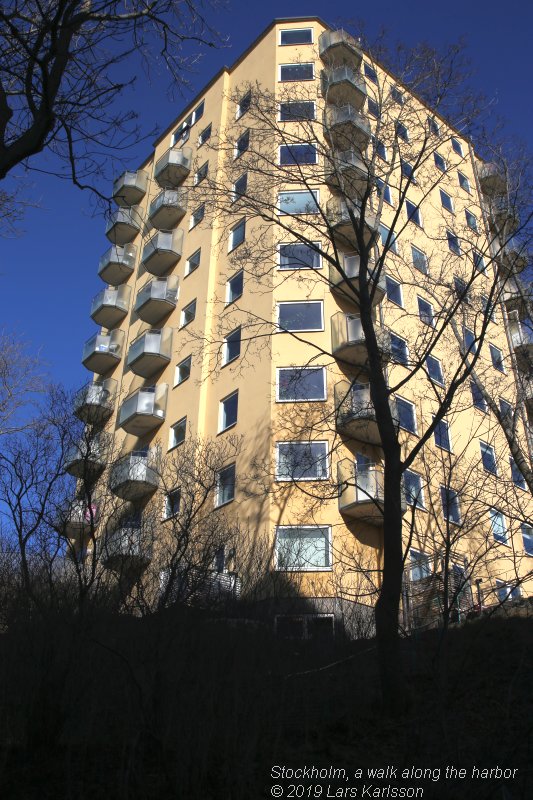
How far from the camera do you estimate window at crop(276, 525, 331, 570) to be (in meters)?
18.7

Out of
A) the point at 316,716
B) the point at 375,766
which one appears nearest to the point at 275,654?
the point at 316,716

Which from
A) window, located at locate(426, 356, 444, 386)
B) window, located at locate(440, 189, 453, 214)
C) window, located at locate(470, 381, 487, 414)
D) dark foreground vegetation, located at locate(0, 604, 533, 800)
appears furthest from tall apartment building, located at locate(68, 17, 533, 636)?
dark foreground vegetation, located at locate(0, 604, 533, 800)

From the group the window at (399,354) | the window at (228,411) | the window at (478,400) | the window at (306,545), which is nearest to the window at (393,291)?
the window at (399,354)

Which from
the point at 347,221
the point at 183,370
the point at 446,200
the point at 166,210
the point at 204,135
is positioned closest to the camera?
the point at 347,221

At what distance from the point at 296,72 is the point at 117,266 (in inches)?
478

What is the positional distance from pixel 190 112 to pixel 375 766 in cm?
3343

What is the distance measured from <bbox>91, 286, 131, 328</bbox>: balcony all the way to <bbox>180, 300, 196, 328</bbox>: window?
6.50 meters

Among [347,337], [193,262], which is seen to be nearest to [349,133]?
[347,337]

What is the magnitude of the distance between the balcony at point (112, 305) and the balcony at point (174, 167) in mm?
5349

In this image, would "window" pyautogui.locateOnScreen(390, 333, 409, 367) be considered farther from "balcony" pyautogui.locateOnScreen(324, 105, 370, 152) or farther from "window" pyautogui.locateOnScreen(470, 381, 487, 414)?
"balcony" pyautogui.locateOnScreen(324, 105, 370, 152)

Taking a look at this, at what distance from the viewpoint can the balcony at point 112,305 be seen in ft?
112

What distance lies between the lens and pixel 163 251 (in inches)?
1212

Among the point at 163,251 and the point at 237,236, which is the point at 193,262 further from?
the point at 237,236

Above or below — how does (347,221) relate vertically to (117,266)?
below
